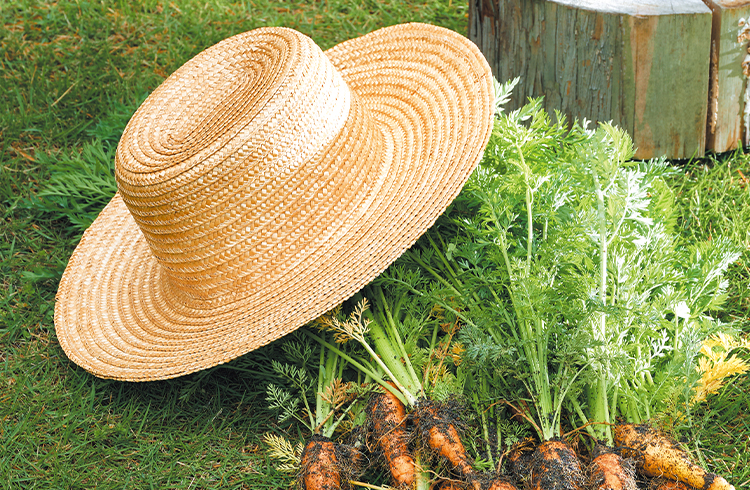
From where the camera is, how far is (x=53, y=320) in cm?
299

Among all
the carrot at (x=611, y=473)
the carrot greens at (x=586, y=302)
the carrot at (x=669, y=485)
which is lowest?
the carrot at (x=669, y=485)

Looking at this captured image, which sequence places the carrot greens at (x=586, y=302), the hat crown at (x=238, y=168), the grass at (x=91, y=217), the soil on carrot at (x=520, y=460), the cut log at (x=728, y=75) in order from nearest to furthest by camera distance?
the soil on carrot at (x=520, y=460), the carrot greens at (x=586, y=302), the hat crown at (x=238, y=168), the grass at (x=91, y=217), the cut log at (x=728, y=75)

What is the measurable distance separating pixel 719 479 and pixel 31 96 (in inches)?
167

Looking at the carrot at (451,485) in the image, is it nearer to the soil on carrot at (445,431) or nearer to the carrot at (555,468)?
the soil on carrot at (445,431)

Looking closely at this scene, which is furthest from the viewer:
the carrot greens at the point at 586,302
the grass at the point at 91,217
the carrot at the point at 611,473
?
the grass at the point at 91,217

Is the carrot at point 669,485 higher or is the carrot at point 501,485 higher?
the carrot at point 501,485

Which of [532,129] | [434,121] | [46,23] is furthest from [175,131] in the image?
[46,23]

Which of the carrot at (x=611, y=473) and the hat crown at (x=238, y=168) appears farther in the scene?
the hat crown at (x=238, y=168)

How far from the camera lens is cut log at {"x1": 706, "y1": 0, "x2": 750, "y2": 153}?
3172 mm

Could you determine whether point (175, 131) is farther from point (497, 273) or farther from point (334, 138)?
point (497, 273)

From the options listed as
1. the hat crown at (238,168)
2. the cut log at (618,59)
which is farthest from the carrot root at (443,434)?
the cut log at (618,59)

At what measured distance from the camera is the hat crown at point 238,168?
2.21 m

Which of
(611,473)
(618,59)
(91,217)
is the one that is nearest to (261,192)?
(611,473)

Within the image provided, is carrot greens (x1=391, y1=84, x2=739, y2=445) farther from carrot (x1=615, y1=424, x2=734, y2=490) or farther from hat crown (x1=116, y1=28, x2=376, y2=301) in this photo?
hat crown (x1=116, y1=28, x2=376, y2=301)
